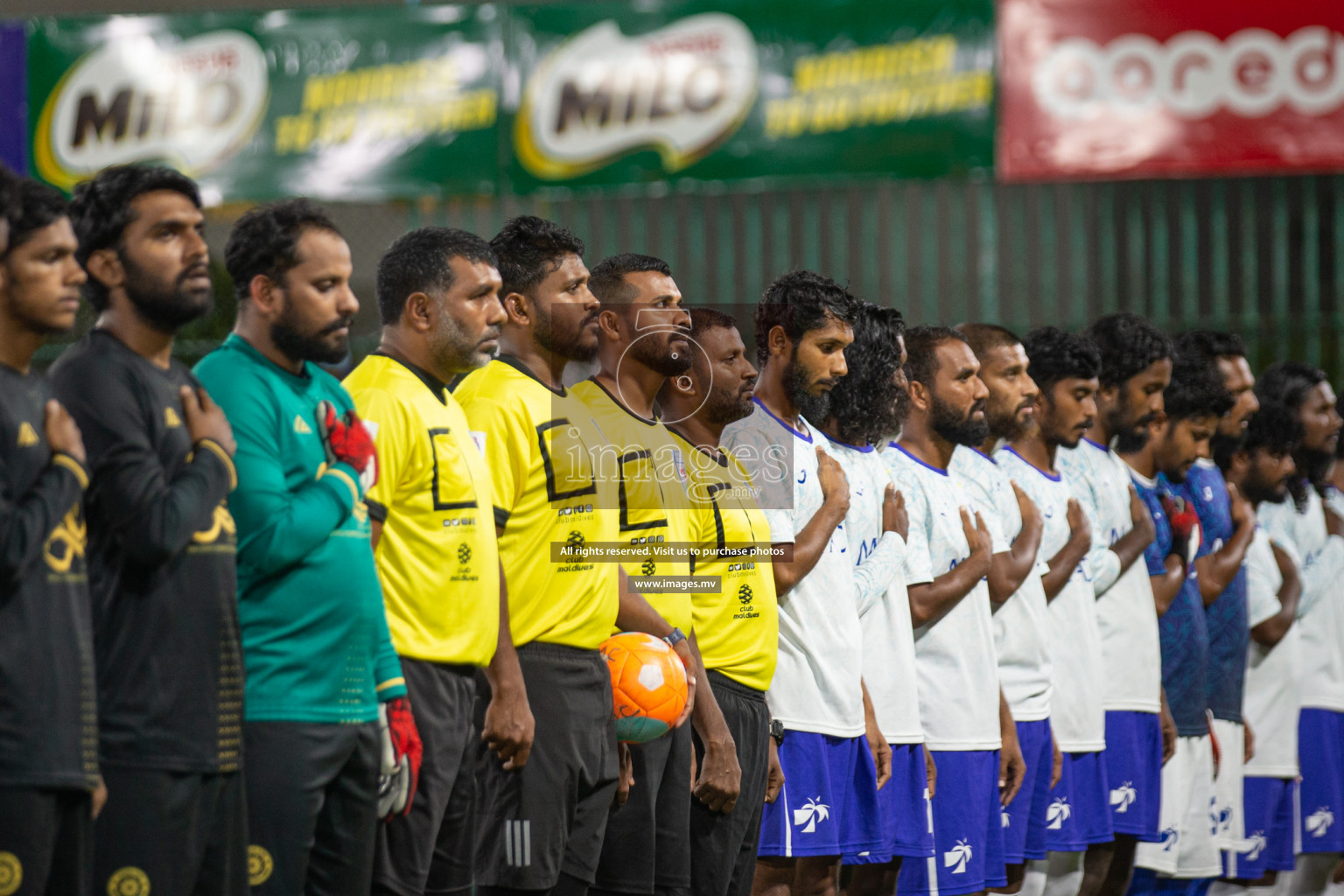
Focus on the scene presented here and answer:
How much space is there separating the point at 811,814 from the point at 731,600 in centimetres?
79

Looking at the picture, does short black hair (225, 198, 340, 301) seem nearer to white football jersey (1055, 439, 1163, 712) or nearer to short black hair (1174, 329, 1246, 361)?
white football jersey (1055, 439, 1163, 712)

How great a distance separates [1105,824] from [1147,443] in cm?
187

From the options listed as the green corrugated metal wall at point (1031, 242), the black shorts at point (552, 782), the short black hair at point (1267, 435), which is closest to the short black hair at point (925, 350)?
the black shorts at point (552, 782)

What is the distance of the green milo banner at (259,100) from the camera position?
11.5 metres

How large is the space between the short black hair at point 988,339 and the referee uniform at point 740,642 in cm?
204

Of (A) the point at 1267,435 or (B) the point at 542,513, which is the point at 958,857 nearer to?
(B) the point at 542,513

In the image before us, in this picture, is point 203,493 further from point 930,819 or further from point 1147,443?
point 1147,443

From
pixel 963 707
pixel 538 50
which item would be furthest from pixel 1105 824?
pixel 538 50

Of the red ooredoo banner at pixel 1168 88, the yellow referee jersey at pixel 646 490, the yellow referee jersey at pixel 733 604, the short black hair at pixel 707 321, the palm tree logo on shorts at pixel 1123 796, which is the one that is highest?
the red ooredoo banner at pixel 1168 88

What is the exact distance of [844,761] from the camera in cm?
544

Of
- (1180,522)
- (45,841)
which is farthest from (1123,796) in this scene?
(45,841)

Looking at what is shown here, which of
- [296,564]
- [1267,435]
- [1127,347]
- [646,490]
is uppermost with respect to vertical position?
[1127,347]

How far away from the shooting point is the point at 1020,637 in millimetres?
6480

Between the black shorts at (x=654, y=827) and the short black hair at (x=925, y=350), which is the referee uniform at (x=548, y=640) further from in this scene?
the short black hair at (x=925, y=350)
